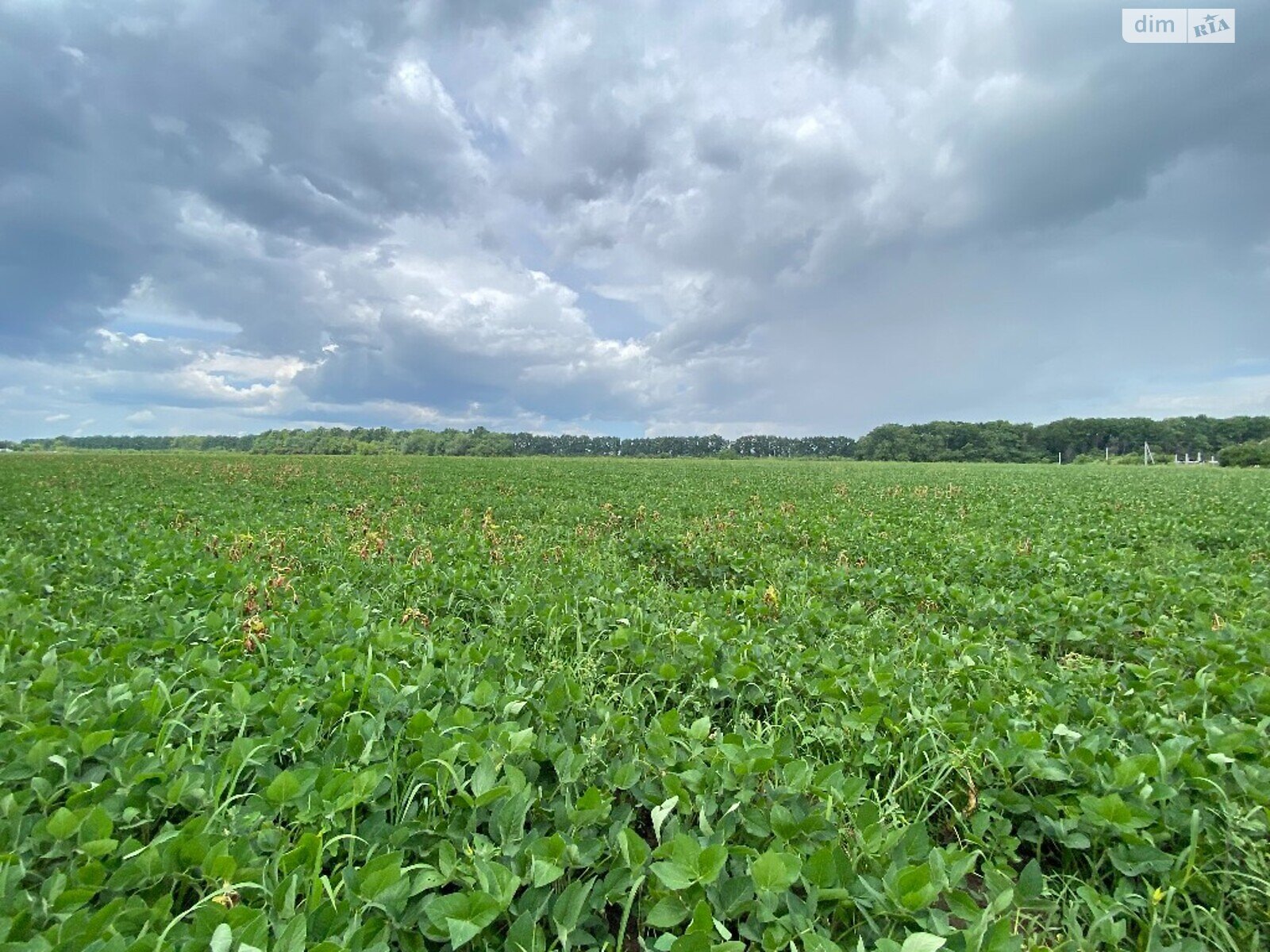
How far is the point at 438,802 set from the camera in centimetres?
212

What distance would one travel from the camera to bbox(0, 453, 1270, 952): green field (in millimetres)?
1629

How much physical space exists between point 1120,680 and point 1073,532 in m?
7.95

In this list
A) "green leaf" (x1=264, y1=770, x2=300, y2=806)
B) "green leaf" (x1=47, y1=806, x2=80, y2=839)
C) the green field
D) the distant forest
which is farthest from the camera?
the distant forest

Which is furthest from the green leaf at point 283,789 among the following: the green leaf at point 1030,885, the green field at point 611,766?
the green leaf at point 1030,885

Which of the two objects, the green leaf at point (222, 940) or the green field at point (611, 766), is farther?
the green field at point (611, 766)

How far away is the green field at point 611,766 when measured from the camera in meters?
1.63

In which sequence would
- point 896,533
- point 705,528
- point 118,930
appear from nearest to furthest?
point 118,930, point 896,533, point 705,528

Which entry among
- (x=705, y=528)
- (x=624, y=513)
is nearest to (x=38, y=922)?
(x=705, y=528)

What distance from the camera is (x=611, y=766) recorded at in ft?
7.66

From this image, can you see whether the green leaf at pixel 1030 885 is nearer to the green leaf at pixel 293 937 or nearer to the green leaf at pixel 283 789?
the green leaf at pixel 293 937

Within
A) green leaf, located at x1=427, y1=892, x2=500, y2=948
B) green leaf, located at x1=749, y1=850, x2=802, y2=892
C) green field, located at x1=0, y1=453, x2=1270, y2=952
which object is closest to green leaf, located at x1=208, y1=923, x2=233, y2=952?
green field, located at x1=0, y1=453, x2=1270, y2=952

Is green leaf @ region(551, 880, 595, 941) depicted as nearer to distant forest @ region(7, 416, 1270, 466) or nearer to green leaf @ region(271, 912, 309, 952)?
green leaf @ region(271, 912, 309, 952)

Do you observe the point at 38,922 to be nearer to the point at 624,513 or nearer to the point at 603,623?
the point at 603,623

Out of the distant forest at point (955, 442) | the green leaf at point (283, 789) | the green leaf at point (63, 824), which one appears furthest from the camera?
the distant forest at point (955, 442)
